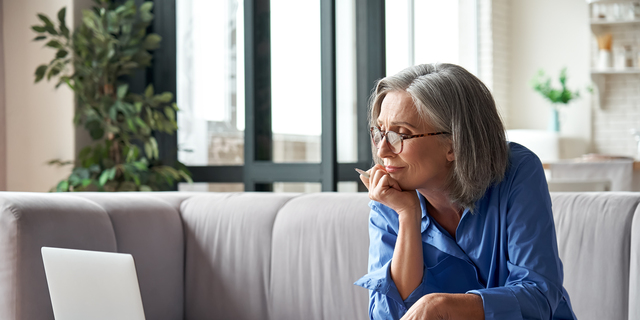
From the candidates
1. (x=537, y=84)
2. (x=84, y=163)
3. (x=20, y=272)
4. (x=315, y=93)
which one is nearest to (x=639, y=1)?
(x=537, y=84)

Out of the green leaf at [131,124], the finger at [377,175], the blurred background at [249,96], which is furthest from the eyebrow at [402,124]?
the green leaf at [131,124]

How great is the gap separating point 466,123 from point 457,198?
0.54ft

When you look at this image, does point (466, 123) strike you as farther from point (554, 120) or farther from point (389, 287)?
point (554, 120)

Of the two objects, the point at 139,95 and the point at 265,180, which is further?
the point at 139,95

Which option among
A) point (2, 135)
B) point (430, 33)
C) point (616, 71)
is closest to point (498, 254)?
point (2, 135)

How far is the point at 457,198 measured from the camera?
132 centimetres

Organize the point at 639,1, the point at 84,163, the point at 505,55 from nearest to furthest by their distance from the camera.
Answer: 1. the point at 84,163
2. the point at 639,1
3. the point at 505,55

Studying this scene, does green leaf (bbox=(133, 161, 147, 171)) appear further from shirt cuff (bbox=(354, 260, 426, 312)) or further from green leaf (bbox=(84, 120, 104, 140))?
shirt cuff (bbox=(354, 260, 426, 312))

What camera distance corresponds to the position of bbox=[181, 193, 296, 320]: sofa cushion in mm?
2215

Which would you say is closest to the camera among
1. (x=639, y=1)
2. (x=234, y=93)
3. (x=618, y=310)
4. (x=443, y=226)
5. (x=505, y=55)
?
(x=443, y=226)

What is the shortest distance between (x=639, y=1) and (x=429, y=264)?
5981 millimetres

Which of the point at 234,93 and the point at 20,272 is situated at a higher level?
the point at 234,93

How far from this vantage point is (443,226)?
4.70 ft

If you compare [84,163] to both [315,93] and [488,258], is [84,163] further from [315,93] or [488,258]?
[488,258]
